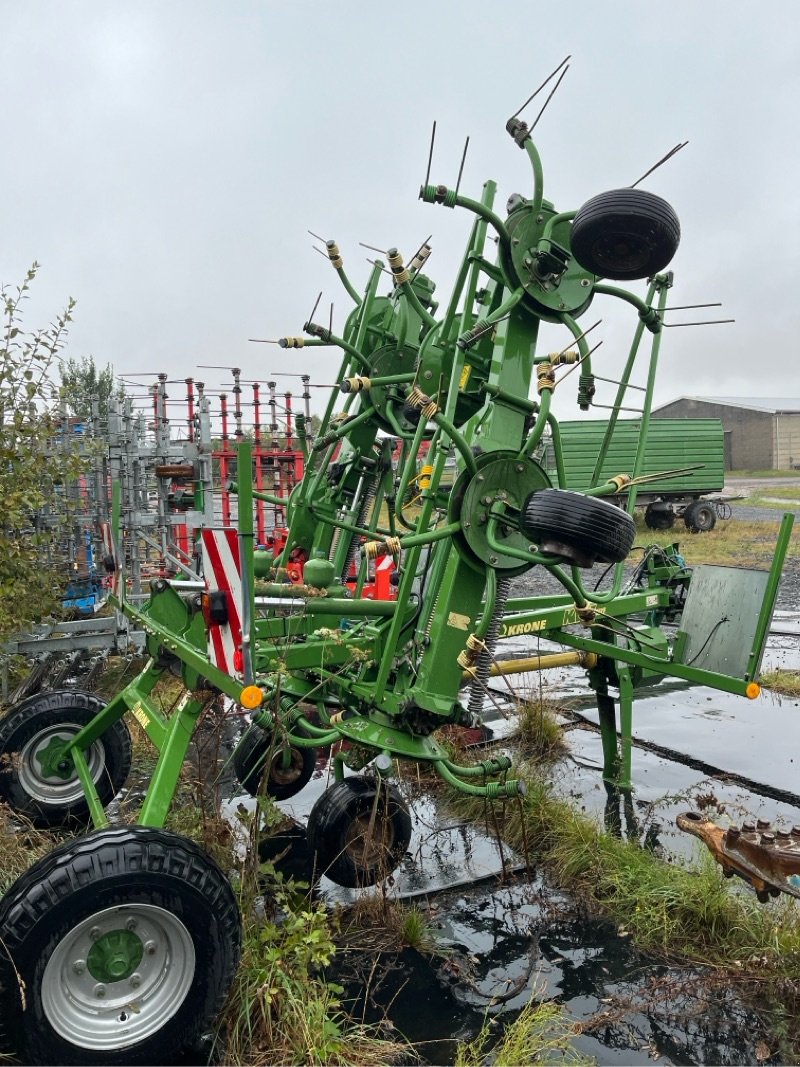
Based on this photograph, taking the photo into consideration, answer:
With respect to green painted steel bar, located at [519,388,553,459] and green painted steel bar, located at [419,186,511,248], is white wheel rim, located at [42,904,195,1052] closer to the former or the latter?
green painted steel bar, located at [519,388,553,459]

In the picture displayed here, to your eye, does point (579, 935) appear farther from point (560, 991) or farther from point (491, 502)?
point (491, 502)

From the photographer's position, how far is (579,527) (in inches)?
121

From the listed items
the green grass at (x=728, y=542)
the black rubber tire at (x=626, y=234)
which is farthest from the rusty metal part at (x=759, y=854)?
the green grass at (x=728, y=542)

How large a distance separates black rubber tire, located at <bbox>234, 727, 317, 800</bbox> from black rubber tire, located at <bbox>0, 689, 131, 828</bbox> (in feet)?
2.31

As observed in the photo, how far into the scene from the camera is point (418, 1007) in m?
3.07

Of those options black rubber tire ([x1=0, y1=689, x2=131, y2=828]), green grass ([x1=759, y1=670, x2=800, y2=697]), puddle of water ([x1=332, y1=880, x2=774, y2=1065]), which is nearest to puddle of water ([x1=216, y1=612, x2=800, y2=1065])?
puddle of water ([x1=332, y1=880, x2=774, y2=1065])

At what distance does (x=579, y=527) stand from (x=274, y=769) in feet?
8.91

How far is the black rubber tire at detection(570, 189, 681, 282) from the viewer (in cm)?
346

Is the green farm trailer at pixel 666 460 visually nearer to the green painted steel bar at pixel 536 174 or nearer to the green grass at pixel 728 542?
the green grass at pixel 728 542

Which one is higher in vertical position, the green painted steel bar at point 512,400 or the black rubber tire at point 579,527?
the green painted steel bar at point 512,400

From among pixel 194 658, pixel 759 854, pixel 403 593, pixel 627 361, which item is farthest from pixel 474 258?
pixel 759 854

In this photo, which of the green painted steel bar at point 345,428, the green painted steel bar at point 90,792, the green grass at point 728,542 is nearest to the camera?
the green painted steel bar at point 90,792

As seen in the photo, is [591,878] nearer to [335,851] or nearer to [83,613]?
[335,851]

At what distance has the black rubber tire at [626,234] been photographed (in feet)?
11.4
